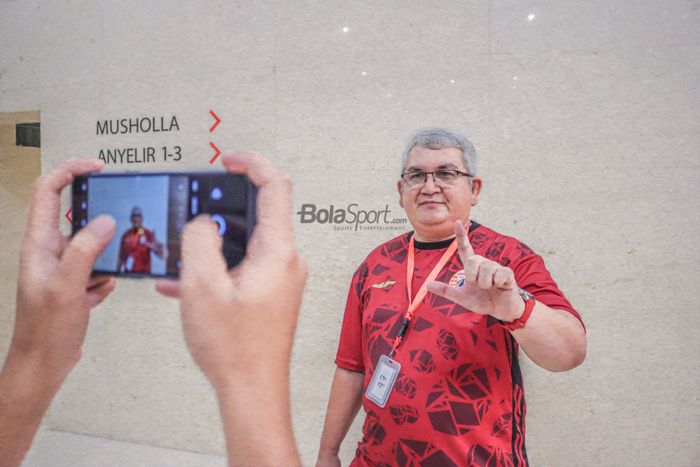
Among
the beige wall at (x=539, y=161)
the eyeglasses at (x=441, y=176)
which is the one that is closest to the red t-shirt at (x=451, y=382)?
the eyeglasses at (x=441, y=176)

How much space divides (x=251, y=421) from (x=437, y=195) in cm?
104

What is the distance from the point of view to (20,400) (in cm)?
50

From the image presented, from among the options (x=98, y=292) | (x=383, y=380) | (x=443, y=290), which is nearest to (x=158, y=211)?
(x=98, y=292)

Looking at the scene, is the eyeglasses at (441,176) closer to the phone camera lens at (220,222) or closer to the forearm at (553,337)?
the forearm at (553,337)

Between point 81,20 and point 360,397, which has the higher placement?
point 81,20

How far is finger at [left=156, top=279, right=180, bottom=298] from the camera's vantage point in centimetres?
46

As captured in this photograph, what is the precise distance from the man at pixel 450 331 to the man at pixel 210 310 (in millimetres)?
637

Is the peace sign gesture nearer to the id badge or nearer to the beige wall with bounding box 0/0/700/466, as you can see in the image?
the id badge

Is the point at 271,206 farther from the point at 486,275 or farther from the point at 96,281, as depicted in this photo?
the point at 486,275

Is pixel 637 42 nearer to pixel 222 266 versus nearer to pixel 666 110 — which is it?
pixel 666 110

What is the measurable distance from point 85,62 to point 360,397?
1301 millimetres

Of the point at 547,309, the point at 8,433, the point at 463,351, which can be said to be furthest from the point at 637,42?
the point at 8,433

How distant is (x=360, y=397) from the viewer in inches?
58.7

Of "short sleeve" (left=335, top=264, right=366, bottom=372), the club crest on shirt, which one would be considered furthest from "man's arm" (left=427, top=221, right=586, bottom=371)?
"short sleeve" (left=335, top=264, right=366, bottom=372)
